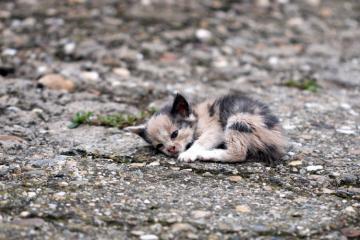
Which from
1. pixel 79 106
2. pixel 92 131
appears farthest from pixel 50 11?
pixel 92 131

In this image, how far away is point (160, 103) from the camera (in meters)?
7.23

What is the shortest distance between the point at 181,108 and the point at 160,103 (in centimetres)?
145

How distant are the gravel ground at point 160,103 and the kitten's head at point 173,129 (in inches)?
5.9

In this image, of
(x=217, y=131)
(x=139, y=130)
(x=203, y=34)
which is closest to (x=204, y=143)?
(x=217, y=131)

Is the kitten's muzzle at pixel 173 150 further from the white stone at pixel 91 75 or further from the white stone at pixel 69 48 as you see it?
the white stone at pixel 69 48

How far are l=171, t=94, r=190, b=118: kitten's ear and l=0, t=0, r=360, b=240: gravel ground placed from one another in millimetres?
474

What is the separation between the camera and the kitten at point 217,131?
541 cm

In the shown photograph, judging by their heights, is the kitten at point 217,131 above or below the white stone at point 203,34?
below

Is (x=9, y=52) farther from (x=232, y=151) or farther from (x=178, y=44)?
(x=232, y=151)

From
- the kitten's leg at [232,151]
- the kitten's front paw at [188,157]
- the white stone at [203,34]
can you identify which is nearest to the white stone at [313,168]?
the kitten's leg at [232,151]

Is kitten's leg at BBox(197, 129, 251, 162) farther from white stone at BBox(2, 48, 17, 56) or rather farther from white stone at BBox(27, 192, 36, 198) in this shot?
white stone at BBox(2, 48, 17, 56)

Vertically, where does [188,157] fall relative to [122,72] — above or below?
below

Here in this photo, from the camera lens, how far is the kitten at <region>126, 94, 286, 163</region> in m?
5.41

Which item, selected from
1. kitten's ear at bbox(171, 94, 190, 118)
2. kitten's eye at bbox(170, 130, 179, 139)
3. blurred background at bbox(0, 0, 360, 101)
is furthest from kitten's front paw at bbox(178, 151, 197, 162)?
blurred background at bbox(0, 0, 360, 101)
